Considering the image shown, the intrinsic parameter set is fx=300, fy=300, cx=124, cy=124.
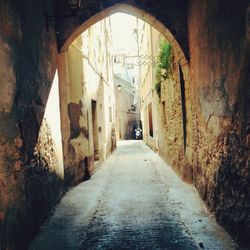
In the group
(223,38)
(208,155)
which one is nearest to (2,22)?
(223,38)

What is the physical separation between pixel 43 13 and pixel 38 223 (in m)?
3.02

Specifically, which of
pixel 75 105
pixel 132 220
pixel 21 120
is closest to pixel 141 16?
pixel 75 105

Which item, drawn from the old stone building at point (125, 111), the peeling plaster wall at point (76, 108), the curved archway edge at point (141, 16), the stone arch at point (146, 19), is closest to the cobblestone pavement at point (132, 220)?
the peeling plaster wall at point (76, 108)

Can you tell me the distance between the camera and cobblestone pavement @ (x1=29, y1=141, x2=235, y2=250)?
313 cm

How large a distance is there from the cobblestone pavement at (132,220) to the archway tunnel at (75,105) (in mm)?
193

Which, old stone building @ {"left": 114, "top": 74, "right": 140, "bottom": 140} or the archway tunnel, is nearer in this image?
the archway tunnel

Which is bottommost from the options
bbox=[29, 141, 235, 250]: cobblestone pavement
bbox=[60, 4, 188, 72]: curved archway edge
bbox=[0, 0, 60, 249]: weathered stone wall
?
bbox=[29, 141, 235, 250]: cobblestone pavement

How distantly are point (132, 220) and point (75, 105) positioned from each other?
3068 millimetres

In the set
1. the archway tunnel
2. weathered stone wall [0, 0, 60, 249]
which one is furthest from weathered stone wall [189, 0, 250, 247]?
weathered stone wall [0, 0, 60, 249]

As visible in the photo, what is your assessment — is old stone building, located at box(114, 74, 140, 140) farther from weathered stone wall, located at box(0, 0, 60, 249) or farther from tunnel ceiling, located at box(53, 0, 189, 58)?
weathered stone wall, located at box(0, 0, 60, 249)

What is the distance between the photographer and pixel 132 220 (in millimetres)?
3854

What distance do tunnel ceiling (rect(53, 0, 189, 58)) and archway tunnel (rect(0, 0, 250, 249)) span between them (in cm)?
2

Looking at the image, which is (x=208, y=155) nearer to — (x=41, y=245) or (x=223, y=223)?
(x=223, y=223)

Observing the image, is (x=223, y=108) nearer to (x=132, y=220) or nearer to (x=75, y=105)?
(x=132, y=220)
